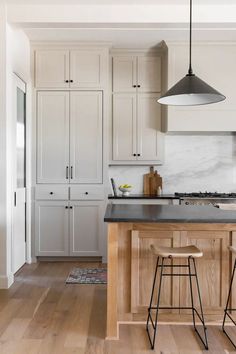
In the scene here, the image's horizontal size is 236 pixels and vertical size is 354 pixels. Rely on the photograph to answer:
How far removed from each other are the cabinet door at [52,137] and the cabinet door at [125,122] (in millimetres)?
661

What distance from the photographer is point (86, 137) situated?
14.8 ft

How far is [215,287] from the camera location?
271 centimetres

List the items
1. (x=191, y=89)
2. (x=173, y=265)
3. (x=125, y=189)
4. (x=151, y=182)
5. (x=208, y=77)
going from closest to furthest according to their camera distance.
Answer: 1. (x=191, y=89)
2. (x=173, y=265)
3. (x=208, y=77)
4. (x=125, y=189)
5. (x=151, y=182)

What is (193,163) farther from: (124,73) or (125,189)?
(124,73)

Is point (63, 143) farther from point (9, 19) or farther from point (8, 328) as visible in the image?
point (8, 328)

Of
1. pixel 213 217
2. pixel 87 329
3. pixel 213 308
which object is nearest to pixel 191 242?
pixel 213 217

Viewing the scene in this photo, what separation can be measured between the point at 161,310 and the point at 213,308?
407 mm

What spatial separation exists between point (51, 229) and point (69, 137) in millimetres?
1218

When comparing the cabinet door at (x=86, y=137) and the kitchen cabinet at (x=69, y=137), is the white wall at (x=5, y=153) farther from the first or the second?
the cabinet door at (x=86, y=137)

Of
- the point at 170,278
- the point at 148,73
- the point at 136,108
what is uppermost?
the point at 148,73

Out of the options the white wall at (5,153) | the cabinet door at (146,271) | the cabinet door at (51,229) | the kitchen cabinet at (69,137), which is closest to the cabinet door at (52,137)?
the kitchen cabinet at (69,137)

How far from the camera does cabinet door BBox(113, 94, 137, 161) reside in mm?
4676

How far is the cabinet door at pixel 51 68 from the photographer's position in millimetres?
4492

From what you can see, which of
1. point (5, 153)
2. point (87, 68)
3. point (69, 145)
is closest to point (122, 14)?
point (87, 68)
